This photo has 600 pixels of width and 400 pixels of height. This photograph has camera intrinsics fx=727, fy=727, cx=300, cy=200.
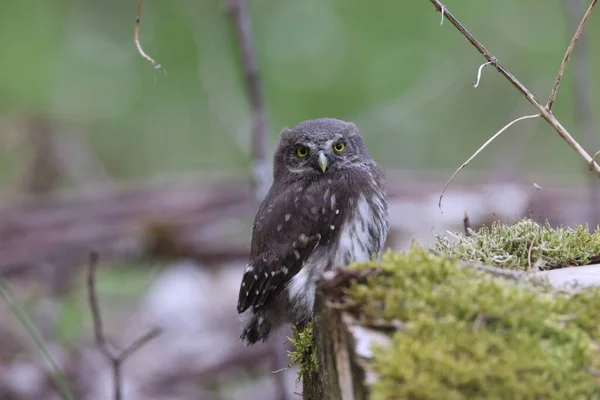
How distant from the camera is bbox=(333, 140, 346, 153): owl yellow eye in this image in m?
4.05

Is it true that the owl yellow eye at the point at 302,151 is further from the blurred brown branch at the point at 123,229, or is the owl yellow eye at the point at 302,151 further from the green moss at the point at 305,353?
the blurred brown branch at the point at 123,229

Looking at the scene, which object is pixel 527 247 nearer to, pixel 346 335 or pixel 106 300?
pixel 346 335

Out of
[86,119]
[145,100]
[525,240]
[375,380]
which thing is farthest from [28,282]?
[375,380]

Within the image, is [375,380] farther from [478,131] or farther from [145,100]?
[145,100]

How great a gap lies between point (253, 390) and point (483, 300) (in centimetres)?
427

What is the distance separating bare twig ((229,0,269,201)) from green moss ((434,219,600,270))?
8.34 feet

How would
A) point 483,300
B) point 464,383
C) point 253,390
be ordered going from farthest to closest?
point 253,390 → point 483,300 → point 464,383

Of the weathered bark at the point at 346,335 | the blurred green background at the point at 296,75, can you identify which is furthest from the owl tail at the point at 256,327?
the blurred green background at the point at 296,75

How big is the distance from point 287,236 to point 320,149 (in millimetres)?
603

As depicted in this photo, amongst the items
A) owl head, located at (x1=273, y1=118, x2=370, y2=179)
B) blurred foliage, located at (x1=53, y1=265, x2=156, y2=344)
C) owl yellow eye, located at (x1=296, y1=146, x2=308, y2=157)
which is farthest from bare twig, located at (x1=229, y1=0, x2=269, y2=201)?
blurred foliage, located at (x1=53, y1=265, x2=156, y2=344)

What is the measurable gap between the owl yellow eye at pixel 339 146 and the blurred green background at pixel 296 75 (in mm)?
4415

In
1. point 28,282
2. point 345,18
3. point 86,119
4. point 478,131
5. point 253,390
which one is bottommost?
point 253,390

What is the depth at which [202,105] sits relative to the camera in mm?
10297

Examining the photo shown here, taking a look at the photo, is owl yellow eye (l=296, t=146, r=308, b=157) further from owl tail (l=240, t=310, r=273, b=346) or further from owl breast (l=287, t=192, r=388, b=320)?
owl tail (l=240, t=310, r=273, b=346)
